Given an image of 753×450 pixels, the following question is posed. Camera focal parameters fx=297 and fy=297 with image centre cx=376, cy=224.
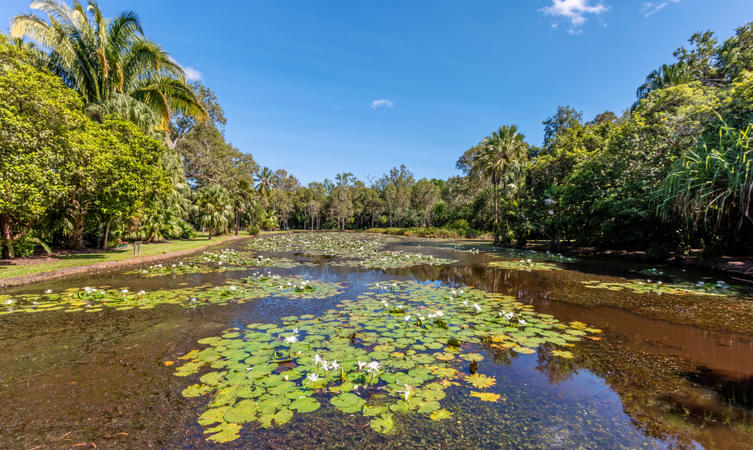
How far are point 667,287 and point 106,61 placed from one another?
22919 mm

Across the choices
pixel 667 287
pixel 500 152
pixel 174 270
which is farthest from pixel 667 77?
pixel 174 270

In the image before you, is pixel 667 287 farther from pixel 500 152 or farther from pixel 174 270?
pixel 500 152

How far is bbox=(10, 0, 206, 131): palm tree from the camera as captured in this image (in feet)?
38.7

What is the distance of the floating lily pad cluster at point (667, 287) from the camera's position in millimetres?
7727

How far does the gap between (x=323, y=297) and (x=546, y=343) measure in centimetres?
468

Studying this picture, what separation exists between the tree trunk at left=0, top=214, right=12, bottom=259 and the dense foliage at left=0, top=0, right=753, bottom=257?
0.19 ft

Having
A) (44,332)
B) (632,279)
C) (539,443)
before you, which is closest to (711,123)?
(632,279)

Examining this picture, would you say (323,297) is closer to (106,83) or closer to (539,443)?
(539,443)

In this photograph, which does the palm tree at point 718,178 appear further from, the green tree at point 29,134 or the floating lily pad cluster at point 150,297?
the green tree at point 29,134

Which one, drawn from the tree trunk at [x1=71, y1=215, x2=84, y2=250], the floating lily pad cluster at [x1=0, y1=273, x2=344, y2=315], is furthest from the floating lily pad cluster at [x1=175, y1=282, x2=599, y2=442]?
the tree trunk at [x1=71, y1=215, x2=84, y2=250]

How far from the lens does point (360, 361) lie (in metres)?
3.52

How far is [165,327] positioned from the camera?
194 inches

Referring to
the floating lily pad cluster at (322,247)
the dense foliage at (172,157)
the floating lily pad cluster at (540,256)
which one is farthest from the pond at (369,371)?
the floating lily pad cluster at (322,247)

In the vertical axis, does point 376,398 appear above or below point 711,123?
below
